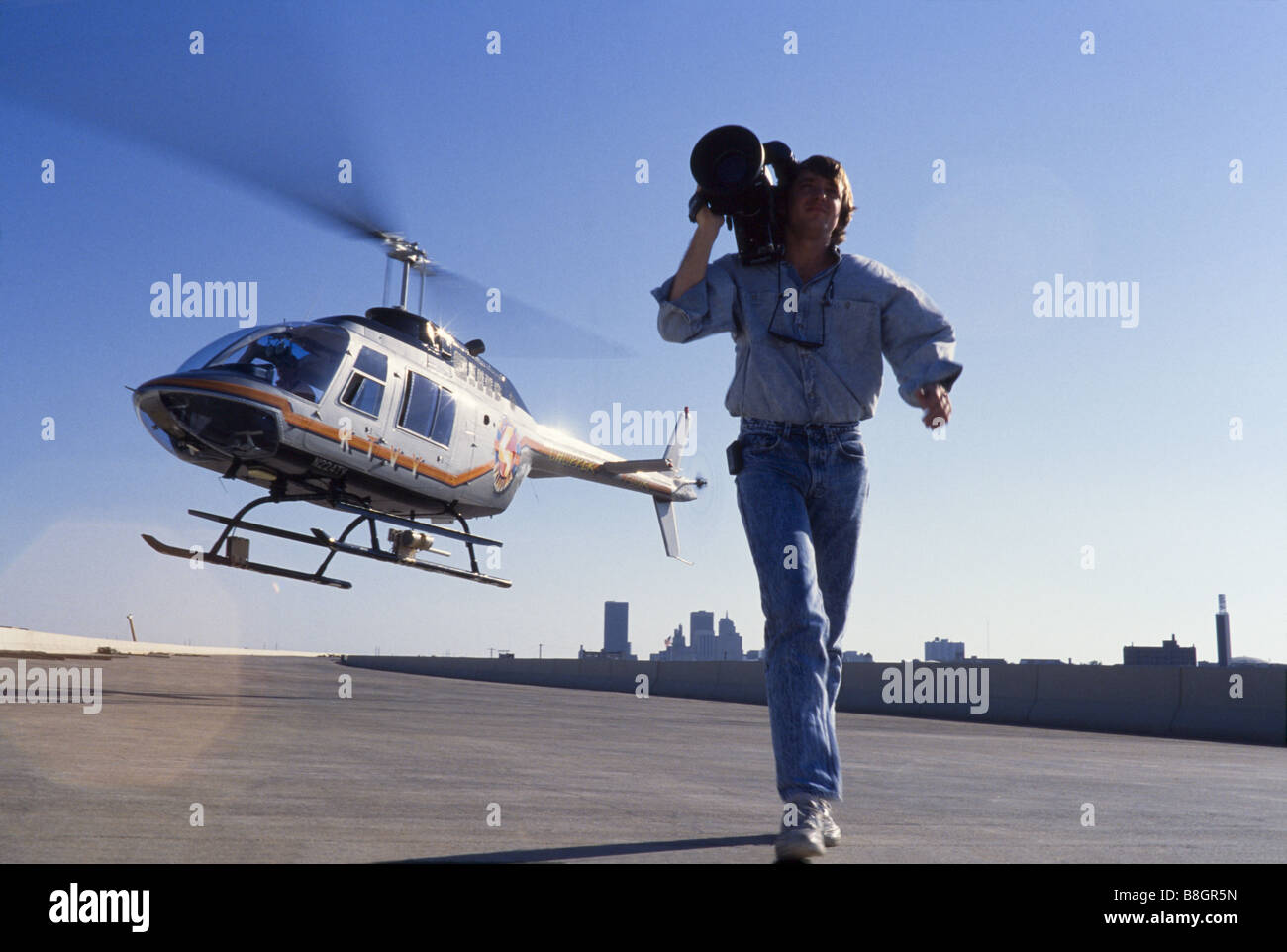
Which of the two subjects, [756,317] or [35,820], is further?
[756,317]

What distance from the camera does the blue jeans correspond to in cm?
339

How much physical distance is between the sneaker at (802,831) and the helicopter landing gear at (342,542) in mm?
11139

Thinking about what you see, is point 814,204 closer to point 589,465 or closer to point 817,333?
point 817,333

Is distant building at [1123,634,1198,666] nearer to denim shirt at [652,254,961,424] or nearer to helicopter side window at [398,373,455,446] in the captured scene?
helicopter side window at [398,373,455,446]

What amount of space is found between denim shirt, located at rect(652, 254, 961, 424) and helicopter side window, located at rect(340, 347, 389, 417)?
33.2ft

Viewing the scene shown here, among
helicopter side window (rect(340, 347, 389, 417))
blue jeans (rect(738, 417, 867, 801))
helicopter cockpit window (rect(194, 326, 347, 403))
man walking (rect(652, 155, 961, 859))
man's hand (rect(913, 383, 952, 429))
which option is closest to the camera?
blue jeans (rect(738, 417, 867, 801))

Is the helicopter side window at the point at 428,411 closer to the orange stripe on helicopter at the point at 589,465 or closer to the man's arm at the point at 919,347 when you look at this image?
the orange stripe on helicopter at the point at 589,465

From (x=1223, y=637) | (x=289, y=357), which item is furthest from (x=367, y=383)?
(x=1223, y=637)

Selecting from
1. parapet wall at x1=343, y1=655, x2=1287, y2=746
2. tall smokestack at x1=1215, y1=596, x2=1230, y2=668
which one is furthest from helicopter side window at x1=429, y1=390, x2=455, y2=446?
tall smokestack at x1=1215, y1=596, x2=1230, y2=668

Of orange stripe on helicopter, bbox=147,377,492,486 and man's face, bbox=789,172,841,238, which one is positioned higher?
orange stripe on helicopter, bbox=147,377,492,486
